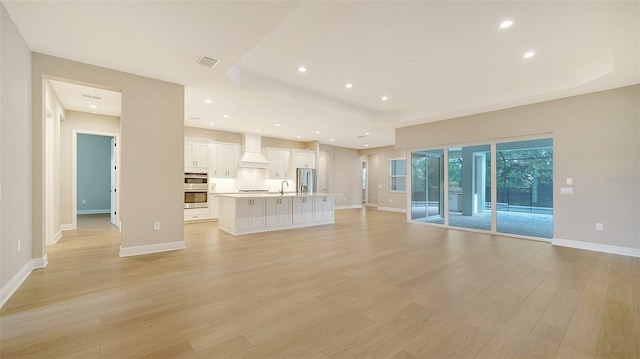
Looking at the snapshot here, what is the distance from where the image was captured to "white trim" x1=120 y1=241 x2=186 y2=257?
416 centimetres

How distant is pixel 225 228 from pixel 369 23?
17.9ft

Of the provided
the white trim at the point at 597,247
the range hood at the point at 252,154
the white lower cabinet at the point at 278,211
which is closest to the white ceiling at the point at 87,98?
the range hood at the point at 252,154

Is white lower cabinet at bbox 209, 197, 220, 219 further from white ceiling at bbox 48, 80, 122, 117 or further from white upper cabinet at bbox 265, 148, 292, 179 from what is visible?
white ceiling at bbox 48, 80, 122, 117

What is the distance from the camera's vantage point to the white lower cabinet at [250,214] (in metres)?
6.03

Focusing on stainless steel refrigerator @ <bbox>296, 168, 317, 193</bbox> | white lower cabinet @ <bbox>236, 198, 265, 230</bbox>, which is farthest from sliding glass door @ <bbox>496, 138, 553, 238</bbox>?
stainless steel refrigerator @ <bbox>296, 168, 317, 193</bbox>

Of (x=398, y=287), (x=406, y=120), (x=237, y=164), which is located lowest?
(x=398, y=287)

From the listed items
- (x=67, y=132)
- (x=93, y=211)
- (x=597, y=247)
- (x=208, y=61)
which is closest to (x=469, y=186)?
(x=597, y=247)

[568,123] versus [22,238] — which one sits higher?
[568,123]

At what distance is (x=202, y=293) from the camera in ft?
9.17

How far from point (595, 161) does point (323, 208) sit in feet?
19.5

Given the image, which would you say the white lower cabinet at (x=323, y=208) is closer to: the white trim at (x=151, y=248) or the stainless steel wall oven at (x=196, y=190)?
the stainless steel wall oven at (x=196, y=190)

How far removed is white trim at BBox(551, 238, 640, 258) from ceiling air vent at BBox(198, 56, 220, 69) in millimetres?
7070

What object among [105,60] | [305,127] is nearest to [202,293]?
[105,60]

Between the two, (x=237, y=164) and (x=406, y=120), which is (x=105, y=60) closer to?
(x=237, y=164)
